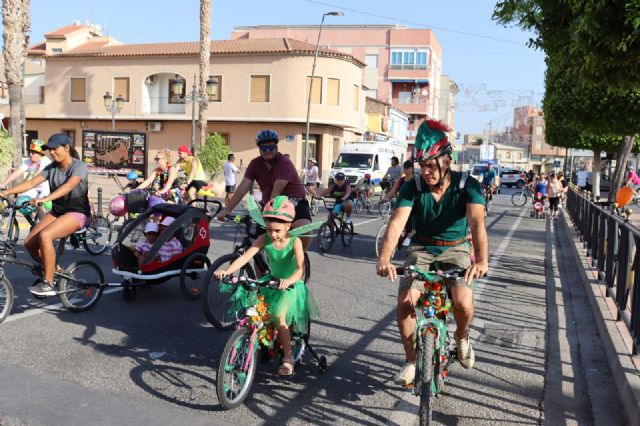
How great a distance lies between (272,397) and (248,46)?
118ft

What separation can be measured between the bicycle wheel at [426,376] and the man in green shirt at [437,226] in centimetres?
40

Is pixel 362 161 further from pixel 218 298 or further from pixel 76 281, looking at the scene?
pixel 218 298

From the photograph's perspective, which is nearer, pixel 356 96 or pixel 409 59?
pixel 356 96

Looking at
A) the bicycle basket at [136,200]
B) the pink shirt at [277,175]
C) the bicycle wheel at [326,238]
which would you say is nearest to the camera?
the pink shirt at [277,175]

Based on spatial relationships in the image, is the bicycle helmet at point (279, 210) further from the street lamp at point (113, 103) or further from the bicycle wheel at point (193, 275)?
the street lamp at point (113, 103)

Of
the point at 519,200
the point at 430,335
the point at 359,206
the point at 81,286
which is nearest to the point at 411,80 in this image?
the point at 519,200

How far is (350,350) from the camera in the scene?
5668 mm

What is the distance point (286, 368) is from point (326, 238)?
7260mm

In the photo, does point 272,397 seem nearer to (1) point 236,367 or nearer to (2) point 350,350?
(1) point 236,367

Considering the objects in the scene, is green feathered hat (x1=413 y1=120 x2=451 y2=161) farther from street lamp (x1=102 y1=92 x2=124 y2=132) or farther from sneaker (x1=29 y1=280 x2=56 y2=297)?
street lamp (x1=102 y1=92 x2=124 y2=132)

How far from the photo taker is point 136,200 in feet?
30.6

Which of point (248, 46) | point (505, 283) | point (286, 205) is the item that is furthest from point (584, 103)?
point (248, 46)

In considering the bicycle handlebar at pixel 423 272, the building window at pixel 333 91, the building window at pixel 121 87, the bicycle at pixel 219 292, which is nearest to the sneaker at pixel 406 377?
the bicycle handlebar at pixel 423 272

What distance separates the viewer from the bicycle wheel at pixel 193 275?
7032 millimetres
